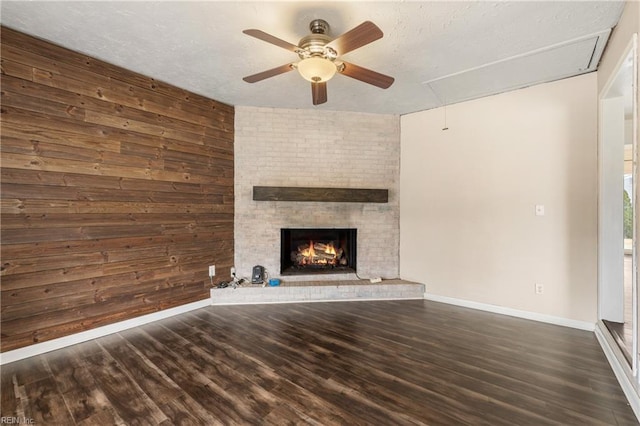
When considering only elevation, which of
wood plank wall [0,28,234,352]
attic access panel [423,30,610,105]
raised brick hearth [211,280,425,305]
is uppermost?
attic access panel [423,30,610,105]

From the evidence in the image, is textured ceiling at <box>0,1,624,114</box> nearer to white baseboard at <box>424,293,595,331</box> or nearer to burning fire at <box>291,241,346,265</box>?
burning fire at <box>291,241,346,265</box>

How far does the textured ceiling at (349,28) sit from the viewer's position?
1.92 metres

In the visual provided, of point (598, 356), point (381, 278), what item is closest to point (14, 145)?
point (381, 278)

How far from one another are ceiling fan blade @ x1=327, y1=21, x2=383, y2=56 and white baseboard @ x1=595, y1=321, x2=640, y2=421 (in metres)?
2.75

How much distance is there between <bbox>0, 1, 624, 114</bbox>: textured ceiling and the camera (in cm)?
192

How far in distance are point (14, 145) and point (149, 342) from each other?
6.57ft

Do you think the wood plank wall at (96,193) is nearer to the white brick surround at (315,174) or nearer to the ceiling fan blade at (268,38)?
the white brick surround at (315,174)

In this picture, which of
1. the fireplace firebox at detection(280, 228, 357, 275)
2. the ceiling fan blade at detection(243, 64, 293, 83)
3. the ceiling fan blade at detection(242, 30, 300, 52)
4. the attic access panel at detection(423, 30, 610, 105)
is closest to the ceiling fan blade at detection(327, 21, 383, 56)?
the ceiling fan blade at detection(242, 30, 300, 52)

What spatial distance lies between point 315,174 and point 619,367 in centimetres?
343

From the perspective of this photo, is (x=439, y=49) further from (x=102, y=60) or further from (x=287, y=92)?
(x=102, y=60)

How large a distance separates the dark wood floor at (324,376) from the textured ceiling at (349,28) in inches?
104

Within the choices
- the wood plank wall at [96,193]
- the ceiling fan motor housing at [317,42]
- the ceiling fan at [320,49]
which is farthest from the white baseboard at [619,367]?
the wood plank wall at [96,193]

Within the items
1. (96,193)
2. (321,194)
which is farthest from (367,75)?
(96,193)

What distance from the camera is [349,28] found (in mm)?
2123
